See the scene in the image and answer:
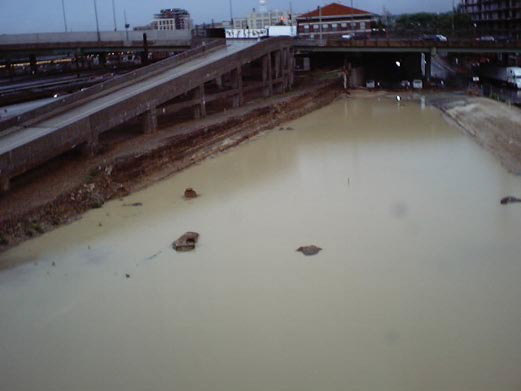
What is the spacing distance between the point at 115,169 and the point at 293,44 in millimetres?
23867

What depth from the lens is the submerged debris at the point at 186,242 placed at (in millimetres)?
12547

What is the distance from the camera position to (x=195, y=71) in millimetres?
24781

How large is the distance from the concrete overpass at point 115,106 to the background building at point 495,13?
98.0 ft

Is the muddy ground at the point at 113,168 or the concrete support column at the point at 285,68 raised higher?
the concrete support column at the point at 285,68

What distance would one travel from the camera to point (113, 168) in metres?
17.4

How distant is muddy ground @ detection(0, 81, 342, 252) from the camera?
14.0m

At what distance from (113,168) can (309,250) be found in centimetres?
760

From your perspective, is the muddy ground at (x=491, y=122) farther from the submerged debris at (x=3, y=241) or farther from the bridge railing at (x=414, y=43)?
the submerged debris at (x=3, y=241)

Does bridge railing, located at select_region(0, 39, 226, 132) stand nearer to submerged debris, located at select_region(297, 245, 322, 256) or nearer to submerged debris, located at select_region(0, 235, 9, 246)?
submerged debris, located at select_region(0, 235, 9, 246)

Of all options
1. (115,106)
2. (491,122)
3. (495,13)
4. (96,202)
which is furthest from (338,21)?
(96,202)

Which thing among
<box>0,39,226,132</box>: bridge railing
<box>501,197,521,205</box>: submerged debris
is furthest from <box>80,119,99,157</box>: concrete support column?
<box>501,197,521,205</box>: submerged debris

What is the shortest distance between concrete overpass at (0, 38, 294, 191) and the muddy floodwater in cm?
255

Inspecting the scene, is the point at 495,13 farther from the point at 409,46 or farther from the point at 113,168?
the point at 113,168

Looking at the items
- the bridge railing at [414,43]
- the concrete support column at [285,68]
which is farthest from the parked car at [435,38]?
the concrete support column at [285,68]
